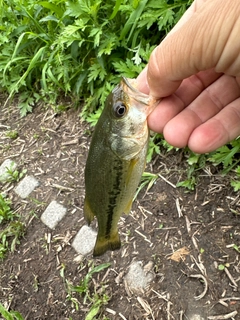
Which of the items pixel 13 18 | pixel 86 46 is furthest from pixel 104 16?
pixel 13 18

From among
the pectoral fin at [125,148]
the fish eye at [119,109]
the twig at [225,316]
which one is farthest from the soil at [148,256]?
the fish eye at [119,109]

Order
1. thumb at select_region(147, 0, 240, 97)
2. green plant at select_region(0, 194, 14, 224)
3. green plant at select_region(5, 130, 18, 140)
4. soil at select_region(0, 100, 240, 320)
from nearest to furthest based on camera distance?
thumb at select_region(147, 0, 240, 97), soil at select_region(0, 100, 240, 320), green plant at select_region(0, 194, 14, 224), green plant at select_region(5, 130, 18, 140)

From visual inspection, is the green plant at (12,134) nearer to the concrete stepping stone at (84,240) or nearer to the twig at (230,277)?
the concrete stepping stone at (84,240)

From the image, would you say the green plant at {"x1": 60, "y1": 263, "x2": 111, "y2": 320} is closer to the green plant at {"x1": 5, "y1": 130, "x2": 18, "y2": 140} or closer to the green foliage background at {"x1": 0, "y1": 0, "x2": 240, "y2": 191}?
the green foliage background at {"x1": 0, "y1": 0, "x2": 240, "y2": 191}

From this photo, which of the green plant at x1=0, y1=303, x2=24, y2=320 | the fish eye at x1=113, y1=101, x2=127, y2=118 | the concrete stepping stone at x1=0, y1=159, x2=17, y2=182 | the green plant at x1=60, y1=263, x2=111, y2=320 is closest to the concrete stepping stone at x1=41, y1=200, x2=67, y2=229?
the green plant at x1=60, y1=263, x2=111, y2=320

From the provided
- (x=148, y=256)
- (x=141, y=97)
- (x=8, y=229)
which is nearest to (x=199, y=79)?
(x=141, y=97)

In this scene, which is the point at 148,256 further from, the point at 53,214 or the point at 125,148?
the point at 125,148
